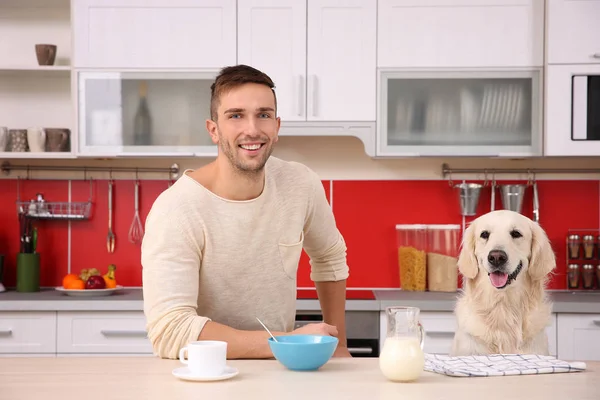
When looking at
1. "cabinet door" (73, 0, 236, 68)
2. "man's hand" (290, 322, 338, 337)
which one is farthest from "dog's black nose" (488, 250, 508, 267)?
"cabinet door" (73, 0, 236, 68)

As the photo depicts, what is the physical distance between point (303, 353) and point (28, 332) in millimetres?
2144

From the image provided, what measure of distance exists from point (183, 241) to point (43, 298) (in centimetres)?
173

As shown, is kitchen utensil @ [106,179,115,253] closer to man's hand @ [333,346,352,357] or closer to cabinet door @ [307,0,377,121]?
cabinet door @ [307,0,377,121]

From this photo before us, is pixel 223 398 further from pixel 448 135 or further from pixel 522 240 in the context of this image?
pixel 448 135

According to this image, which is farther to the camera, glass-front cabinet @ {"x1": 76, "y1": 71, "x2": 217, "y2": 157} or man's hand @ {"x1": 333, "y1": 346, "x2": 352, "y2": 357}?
glass-front cabinet @ {"x1": 76, "y1": 71, "x2": 217, "y2": 157}

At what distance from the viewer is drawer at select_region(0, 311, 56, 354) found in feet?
10.8

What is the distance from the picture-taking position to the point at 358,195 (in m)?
3.86

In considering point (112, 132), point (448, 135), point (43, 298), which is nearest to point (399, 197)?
point (448, 135)

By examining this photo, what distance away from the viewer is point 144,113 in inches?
141

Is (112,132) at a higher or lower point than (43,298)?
higher

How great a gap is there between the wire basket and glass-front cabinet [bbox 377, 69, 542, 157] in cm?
154

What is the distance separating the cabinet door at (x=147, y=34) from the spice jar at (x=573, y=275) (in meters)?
1.93

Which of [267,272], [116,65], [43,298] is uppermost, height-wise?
[116,65]

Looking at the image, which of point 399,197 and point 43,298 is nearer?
point 43,298
